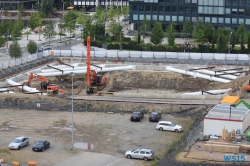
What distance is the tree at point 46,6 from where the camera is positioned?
158500 millimetres

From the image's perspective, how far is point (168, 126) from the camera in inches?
2365

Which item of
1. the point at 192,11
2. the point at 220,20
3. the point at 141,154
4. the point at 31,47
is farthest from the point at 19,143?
the point at 192,11

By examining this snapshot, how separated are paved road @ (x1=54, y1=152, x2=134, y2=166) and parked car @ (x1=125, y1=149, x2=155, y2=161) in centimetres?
52

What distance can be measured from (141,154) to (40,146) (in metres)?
8.95

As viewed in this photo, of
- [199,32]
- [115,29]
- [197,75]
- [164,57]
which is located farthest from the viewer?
[115,29]

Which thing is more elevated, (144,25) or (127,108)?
(144,25)

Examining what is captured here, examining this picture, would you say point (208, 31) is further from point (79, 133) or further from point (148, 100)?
point (79, 133)

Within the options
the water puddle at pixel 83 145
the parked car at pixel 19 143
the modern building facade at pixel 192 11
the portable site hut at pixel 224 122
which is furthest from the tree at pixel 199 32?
the parked car at pixel 19 143

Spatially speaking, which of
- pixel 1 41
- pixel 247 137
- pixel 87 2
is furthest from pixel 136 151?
pixel 87 2

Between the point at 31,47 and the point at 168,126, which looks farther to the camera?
the point at 31,47

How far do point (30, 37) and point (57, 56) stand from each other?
31.0 m

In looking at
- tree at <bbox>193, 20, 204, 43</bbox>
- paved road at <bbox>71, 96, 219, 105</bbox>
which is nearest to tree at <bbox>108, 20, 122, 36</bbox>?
tree at <bbox>193, 20, 204, 43</bbox>

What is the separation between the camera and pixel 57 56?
10212 centimetres

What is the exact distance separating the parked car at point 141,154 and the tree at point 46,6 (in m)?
112
